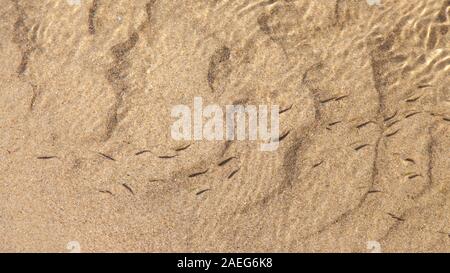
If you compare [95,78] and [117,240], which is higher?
[95,78]

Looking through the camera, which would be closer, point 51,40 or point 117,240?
point 117,240

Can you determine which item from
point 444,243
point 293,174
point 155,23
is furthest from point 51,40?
point 444,243

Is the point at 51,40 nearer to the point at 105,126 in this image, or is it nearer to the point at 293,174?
the point at 105,126

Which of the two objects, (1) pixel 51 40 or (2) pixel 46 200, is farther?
(1) pixel 51 40

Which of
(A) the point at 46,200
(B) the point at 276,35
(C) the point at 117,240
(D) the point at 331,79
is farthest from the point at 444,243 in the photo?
(A) the point at 46,200

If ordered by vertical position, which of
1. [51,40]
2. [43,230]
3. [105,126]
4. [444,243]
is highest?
[51,40]

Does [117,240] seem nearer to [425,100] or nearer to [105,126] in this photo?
[105,126]
